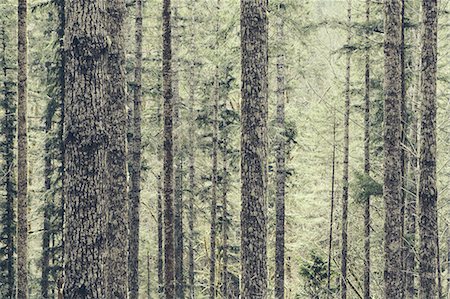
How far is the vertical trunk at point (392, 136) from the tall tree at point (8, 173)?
42.2 ft

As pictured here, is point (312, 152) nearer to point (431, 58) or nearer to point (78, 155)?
point (431, 58)

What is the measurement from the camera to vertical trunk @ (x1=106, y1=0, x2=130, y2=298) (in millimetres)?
11133

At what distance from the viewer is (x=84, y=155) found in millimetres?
6617

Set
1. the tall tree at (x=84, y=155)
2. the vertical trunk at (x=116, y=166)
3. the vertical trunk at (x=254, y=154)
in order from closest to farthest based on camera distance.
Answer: the tall tree at (x=84, y=155)
the vertical trunk at (x=254, y=154)
the vertical trunk at (x=116, y=166)

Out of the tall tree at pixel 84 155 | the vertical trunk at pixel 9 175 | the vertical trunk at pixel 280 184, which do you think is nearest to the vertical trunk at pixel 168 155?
the tall tree at pixel 84 155

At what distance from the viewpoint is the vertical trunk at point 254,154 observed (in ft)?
29.1

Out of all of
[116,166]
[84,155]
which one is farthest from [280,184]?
[84,155]

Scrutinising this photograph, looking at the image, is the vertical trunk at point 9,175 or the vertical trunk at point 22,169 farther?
the vertical trunk at point 9,175

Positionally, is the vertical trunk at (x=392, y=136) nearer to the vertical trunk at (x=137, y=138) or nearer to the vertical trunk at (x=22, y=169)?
the vertical trunk at (x=137, y=138)

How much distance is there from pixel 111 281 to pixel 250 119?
4398 mm

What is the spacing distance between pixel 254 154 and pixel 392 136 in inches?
154

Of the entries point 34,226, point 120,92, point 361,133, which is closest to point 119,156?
point 120,92

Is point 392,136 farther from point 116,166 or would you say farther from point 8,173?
point 8,173

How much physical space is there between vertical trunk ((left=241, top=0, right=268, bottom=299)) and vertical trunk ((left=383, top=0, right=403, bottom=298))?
3.67m
